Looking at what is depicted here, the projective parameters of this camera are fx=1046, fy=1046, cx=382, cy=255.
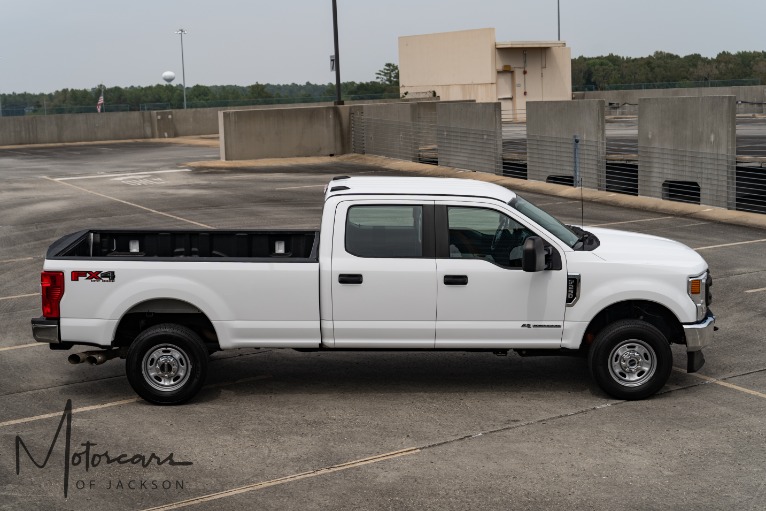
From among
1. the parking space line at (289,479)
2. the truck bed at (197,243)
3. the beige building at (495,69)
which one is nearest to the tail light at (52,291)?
the truck bed at (197,243)

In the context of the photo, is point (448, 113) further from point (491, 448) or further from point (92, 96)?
point (92, 96)

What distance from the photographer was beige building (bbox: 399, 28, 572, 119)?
62.3m

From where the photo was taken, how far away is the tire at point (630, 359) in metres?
9.30

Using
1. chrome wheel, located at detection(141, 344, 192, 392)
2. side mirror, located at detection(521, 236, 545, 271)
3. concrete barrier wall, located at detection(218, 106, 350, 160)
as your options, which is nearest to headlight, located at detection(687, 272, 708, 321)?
side mirror, located at detection(521, 236, 545, 271)

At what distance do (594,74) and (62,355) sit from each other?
104 meters

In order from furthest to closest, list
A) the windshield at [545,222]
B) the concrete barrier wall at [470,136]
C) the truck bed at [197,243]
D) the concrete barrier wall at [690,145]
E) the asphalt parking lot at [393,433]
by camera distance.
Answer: the concrete barrier wall at [470,136] < the concrete barrier wall at [690,145] < the truck bed at [197,243] < the windshield at [545,222] < the asphalt parking lot at [393,433]

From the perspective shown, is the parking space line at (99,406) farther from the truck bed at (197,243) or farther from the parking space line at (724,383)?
the parking space line at (724,383)

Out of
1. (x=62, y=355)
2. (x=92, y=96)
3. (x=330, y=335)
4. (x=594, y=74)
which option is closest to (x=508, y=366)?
(x=330, y=335)

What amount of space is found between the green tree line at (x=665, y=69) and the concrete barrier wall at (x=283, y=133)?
63.7 m

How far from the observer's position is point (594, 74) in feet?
361

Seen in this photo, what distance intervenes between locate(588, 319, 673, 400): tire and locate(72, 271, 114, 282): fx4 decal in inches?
172

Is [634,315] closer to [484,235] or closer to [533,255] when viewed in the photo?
[533,255]

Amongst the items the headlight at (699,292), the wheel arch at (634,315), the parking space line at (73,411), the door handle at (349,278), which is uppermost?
the door handle at (349,278)

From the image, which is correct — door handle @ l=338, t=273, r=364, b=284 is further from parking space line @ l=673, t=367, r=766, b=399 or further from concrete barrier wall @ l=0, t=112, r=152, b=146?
concrete barrier wall @ l=0, t=112, r=152, b=146
